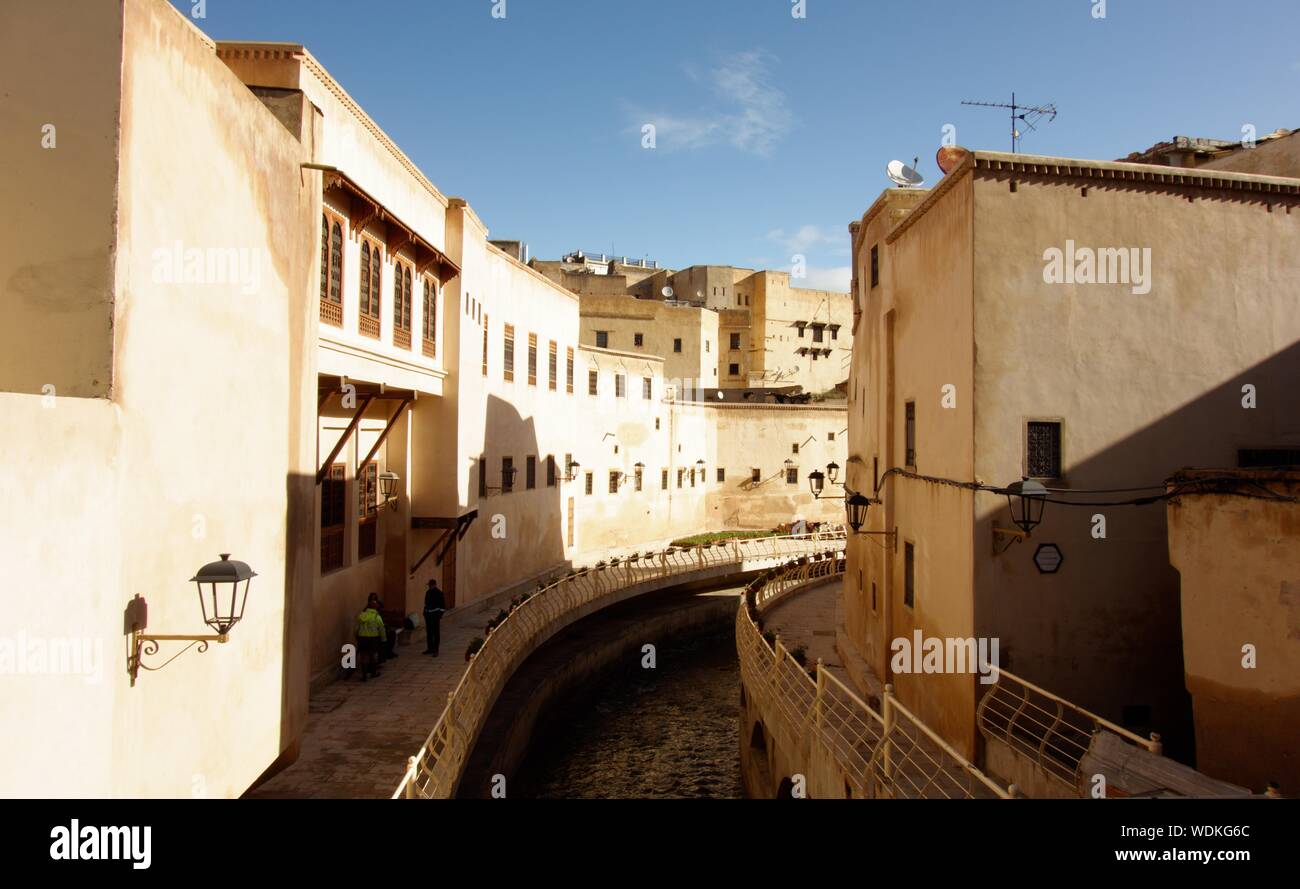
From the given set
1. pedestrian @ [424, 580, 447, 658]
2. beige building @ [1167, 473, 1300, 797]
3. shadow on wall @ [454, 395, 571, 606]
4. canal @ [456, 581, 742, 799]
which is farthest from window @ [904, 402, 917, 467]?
shadow on wall @ [454, 395, 571, 606]

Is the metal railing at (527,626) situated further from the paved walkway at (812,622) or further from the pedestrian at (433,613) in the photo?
the paved walkway at (812,622)

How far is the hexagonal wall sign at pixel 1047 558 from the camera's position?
10.4 m

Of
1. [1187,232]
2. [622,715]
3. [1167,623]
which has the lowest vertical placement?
[622,715]

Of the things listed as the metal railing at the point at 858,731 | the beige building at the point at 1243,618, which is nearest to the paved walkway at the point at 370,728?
the metal railing at the point at 858,731

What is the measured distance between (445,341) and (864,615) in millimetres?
11446

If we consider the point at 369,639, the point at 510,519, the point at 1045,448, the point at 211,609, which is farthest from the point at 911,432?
the point at 510,519

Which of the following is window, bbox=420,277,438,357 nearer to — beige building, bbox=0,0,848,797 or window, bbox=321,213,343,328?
beige building, bbox=0,0,848,797

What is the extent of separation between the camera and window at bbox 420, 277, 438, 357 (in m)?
17.5

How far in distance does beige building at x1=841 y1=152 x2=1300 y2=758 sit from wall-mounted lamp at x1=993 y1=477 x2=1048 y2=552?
62mm
